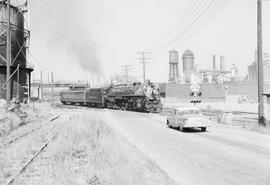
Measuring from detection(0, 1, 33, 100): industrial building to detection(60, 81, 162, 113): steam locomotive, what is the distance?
10.5 metres

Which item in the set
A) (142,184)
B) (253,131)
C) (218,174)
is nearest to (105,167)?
(142,184)

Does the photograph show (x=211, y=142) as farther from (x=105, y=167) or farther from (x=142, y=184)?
(x=142, y=184)

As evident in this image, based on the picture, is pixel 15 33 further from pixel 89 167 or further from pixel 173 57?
pixel 173 57

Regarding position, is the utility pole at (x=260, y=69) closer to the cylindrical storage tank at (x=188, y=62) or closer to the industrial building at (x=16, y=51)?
the industrial building at (x=16, y=51)

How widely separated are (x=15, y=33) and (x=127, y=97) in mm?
16038

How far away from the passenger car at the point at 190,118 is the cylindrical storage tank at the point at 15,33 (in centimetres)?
2446

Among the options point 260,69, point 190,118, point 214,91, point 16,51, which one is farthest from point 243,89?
point 190,118

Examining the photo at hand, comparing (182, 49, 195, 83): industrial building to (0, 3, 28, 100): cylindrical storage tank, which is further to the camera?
(182, 49, 195, 83): industrial building

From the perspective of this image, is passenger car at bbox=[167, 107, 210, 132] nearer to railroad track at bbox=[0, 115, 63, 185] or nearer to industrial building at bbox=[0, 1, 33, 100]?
railroad track at bbox=[0, 115, 63, 185]

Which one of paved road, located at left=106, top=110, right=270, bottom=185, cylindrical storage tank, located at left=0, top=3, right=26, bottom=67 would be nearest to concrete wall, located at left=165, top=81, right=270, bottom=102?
cylindrical storage tank, located at left=0, top=3, right=26, bottom=67

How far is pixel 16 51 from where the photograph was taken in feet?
146

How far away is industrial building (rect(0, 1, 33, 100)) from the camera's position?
137 ft

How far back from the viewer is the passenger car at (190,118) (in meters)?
22.1

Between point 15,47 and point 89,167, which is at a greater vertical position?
point 15,47
